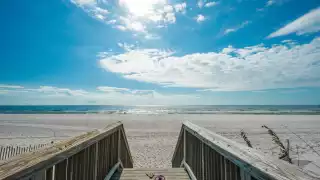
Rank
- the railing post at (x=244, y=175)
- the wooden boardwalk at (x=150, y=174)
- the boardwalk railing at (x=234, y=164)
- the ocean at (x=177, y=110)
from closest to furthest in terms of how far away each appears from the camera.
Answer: the boardwalk railing at (x=234, y=164), the railing post at (x=244, y=175), the wooden boardwalk at (x=150, y=174), the ocean at (x=177, y=110)

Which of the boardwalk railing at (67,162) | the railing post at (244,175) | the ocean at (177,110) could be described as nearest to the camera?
the boardwalk railing at (67,162)

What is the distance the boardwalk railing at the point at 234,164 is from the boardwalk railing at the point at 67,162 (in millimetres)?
1581

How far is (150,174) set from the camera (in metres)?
3.86

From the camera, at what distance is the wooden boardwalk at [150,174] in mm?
3777

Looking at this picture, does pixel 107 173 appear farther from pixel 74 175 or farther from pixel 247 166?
pixel 247 166

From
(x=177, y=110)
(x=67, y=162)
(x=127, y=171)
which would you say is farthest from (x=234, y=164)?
(x=177, y=110)

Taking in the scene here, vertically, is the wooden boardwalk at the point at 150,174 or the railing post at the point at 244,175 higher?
the railing post at the point at 244,175

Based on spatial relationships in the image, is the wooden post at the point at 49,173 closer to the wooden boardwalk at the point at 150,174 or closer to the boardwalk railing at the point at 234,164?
the boardwalk railing at the point at 234,164

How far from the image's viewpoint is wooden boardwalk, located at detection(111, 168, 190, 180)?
3.78 m

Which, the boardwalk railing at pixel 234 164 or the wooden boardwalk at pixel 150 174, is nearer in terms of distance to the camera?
the boardwalk railing at pixel 234 164

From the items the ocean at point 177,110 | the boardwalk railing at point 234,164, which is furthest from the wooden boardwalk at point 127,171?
the ocean at point 177,110

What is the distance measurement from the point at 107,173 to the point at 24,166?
2563mm

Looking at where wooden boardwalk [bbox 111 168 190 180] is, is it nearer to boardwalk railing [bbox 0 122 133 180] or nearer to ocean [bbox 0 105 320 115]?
boardwalk railing [bbox 0 122 133 180]

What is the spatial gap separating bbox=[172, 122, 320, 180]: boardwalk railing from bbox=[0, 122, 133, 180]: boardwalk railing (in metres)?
1.58
